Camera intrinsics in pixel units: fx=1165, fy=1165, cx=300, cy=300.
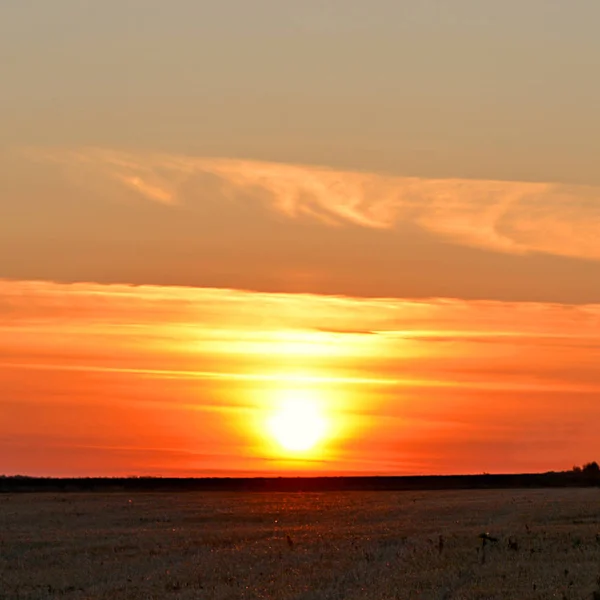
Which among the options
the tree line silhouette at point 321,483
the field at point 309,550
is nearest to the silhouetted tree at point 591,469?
the tree line silhouette at point 321,483

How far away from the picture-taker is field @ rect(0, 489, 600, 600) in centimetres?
2980

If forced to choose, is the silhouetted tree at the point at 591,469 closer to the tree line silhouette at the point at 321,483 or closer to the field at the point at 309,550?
the tree line silhouette at the point at 321,483

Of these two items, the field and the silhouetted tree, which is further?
the silhouetted tree

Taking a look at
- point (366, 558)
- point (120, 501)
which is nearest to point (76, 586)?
point (366, 558)

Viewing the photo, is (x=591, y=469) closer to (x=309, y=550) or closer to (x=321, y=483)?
(x=321, y=483)

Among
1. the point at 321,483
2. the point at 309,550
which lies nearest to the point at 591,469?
the point at 321,483

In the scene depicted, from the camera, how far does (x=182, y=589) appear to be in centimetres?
3086

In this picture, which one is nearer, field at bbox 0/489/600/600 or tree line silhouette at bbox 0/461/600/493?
field at bbox 0/489/600/600

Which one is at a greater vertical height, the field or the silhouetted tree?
the silhouetted tree

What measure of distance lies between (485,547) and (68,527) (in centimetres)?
2006

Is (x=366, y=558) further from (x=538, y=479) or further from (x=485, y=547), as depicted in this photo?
(x=538, y=479)

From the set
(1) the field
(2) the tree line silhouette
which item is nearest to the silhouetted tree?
(2) the tree line silhouette

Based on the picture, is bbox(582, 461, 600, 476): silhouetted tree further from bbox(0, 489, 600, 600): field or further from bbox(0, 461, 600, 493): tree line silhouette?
bbox(0, 489, 600, 600): field

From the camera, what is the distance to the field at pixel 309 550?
29797mm
